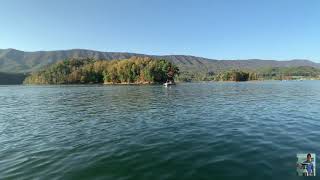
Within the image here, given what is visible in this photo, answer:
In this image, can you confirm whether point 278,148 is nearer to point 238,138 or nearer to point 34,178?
point 238,138

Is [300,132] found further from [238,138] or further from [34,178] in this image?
[34,178]

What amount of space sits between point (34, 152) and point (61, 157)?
3.35 metres

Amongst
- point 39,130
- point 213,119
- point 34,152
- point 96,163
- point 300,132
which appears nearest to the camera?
point 96,163

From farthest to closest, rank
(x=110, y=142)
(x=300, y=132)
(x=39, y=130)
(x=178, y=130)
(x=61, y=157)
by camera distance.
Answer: (x=39, y=130) < (x=178, y=130) < (x=300, y=132) < (x=110, y=142) < (x=61, y=157)

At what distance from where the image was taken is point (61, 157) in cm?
2031

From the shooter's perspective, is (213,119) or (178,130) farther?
(213,119)

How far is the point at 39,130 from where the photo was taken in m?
31.6

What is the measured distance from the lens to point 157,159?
62.2 ft

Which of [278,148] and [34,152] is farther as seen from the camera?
[34,152]

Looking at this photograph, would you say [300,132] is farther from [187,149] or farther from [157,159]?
[157,159]

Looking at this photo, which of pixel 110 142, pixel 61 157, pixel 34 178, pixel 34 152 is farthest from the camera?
pixel 110 142

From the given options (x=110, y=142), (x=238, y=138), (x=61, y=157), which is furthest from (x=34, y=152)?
(x=238, y=138)

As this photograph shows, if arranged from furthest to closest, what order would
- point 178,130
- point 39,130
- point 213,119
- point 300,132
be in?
point 213,119 < point 39,130 < point 178,130 < point 300,132

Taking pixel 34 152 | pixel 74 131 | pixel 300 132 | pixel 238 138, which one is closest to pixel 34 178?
pixel 34 152
